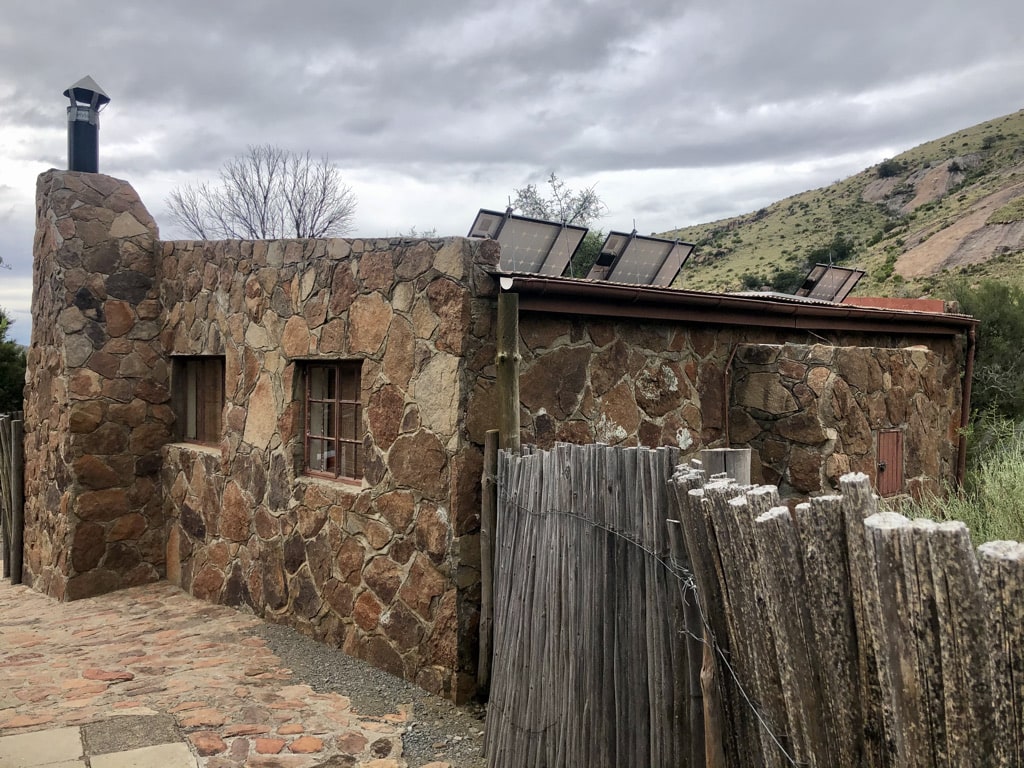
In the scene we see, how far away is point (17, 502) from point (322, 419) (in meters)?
5.26

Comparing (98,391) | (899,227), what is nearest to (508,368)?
(98,391)

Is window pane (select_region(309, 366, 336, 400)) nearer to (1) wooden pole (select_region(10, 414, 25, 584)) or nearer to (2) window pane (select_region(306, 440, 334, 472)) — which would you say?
(2) window pane (select_region(306, 440, 334, 472))

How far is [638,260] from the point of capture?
9.38 m

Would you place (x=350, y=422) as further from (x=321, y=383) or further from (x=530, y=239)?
(x=530, y=239)

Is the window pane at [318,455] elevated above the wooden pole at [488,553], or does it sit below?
above

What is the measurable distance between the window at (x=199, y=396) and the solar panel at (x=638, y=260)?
4.09m

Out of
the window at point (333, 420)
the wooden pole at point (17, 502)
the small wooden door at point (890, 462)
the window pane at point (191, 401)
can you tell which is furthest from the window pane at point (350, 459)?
the wooden pole at point (17, 502)

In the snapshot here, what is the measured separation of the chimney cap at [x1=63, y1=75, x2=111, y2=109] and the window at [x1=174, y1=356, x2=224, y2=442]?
3.13 m

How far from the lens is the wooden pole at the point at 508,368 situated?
209 inches

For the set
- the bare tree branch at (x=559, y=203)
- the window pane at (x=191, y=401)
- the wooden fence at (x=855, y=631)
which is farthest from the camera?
the bare tree branch at (x=559, y=203)

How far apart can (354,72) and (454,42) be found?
5.65 m

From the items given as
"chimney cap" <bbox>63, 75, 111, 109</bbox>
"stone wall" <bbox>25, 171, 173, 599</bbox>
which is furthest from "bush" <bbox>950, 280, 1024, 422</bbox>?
"chimney cap" <bbox>63, 75, 111, 109</bbox>

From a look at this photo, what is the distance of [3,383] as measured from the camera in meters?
17.5

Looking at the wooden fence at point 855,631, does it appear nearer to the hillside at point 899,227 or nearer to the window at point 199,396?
the window at point 199,396
